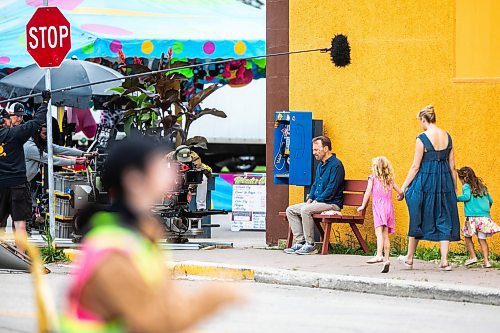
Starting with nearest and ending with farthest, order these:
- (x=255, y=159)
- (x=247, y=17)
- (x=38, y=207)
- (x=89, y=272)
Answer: (x=89, y=272)
(x=38, y=207)
(x=247, y=17)
(x=255, y=159)

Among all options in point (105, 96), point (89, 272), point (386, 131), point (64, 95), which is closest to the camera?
point (89, 272)

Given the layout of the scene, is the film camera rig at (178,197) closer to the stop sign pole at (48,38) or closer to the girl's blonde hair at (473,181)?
the stop sign pole at (48,38)

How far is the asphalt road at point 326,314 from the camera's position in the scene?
948 cm

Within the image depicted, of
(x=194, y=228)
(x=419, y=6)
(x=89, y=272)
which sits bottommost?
(x=194, y=228)

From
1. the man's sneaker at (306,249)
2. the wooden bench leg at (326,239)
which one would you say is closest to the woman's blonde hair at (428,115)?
the wooden bench leg at (326,239)

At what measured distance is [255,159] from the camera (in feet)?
105

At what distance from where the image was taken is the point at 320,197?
1482 centimetres

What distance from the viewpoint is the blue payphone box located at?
50.0ft

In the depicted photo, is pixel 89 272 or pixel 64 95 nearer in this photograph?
pixel 89 272

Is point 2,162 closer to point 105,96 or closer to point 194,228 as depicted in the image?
point 194,228

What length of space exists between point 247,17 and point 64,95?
18.2 feet

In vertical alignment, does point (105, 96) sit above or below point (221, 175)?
above

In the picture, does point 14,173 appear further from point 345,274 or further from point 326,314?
point 326,314

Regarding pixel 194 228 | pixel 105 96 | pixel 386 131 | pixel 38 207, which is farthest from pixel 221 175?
pixel 386 131
